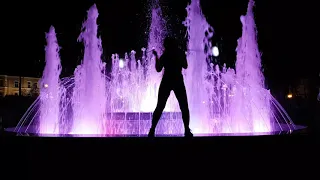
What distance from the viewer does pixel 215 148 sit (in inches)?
222

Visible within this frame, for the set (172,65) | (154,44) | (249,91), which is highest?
(154,44)

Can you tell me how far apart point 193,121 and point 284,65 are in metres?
27.9

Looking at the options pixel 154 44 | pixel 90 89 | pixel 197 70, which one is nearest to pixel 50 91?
pixel 90 89

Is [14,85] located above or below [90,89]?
above

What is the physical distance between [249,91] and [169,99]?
104 inches

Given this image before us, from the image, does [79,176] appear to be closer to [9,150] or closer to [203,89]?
[9,150]

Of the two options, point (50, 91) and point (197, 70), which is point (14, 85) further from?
point (197, 70)

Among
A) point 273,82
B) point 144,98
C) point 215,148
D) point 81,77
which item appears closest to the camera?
point 215,148

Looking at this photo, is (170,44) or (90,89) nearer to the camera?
(170,44)

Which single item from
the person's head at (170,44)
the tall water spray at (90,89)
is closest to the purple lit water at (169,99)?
the tall water spray at (90,89)

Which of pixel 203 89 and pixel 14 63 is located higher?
pixel 14 63

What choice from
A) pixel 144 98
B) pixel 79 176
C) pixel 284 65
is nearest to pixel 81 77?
pixel 144 98

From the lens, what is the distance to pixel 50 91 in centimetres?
1258

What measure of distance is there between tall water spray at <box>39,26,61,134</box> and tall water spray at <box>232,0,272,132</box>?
550 centimetres
